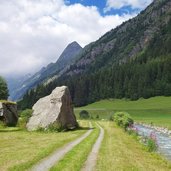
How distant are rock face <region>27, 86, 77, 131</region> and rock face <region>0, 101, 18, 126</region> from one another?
22.0ft

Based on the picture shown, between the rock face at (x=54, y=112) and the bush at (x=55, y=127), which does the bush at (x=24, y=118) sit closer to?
the rock face at (x=54, y=112)

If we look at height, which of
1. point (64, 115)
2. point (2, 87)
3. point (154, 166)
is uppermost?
point (2, 87)

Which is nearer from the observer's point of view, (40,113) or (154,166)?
(154,166)

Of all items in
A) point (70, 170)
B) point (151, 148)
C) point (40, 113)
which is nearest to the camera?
point (70, 170)

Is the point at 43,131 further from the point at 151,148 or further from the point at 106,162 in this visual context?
the point at 106,162

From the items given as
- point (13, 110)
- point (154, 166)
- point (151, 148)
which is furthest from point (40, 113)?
point (154, 166)

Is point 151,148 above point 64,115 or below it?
below

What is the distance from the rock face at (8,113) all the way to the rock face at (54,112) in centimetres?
672

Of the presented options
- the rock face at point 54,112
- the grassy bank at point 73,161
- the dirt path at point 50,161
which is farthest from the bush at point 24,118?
the grassy bank at point 73,161

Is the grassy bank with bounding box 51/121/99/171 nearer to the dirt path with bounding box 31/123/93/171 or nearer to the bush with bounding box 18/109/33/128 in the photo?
the dirt path with bounding box 31/123/93/171

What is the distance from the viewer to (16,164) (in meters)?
30.2

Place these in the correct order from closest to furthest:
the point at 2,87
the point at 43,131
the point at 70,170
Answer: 1. the point at 70,170
2. the point at 43,131
3. the point at 2,87

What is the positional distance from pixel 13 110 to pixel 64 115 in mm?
14009

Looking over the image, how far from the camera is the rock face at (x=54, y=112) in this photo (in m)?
73.3
